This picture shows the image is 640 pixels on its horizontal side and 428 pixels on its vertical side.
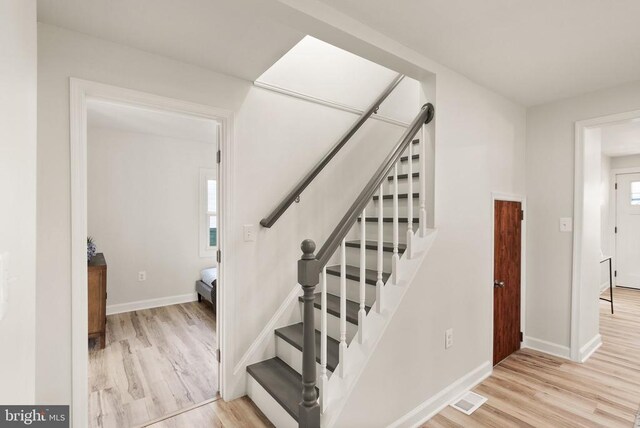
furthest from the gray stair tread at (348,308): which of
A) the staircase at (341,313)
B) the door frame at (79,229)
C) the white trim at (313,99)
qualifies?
the white trim at (313,99)

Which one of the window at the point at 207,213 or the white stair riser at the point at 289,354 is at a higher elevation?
the window at the point at 207,213

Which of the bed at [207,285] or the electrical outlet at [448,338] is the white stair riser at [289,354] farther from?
the bed at [207,285]

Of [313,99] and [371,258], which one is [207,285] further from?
[313,99]

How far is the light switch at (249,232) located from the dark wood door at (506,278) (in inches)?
83.2

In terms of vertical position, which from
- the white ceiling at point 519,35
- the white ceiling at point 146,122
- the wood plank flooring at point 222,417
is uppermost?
the white ceiling at point 146,122

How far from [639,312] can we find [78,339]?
628cm

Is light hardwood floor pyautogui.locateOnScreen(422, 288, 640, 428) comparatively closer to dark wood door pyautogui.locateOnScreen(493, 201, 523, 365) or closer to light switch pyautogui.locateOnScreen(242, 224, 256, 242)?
dark wood door pyautogui.locateOnScreen(493, 201, 523, 365)

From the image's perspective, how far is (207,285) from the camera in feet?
14.1

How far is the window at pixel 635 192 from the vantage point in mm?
5298

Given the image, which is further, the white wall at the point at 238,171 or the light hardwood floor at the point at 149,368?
the light hardwood floor at the point at 149,368

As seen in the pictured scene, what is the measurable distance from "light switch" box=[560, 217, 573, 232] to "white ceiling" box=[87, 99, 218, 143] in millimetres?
3689

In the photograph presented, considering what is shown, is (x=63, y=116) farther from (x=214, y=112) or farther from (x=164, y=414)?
(x=164, y=414)

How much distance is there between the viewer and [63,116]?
1684mm

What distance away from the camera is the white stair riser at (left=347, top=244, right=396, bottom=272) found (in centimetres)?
230
